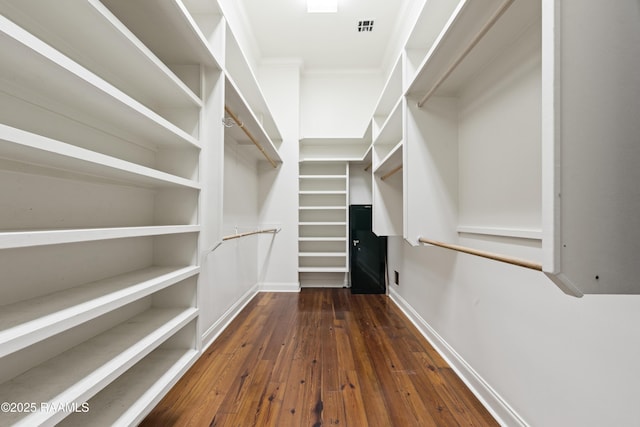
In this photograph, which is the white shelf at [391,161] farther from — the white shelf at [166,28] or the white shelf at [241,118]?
the white shelf at [166,28]

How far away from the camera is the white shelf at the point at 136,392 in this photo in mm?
840

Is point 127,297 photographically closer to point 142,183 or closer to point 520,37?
point 142,183

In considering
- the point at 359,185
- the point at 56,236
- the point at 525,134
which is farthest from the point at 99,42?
the point at 359,185

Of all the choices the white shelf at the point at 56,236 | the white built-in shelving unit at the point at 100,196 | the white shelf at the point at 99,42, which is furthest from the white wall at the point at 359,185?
the white shelf at the point at 56,236

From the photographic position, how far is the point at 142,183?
1166 mm

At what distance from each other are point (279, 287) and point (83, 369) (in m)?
2.67

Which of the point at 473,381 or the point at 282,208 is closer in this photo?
the point at 473,381

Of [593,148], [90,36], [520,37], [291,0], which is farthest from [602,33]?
[291,0]

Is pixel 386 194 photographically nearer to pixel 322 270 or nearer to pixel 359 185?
pixel 359 185

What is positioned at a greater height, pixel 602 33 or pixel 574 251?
pixel 602 33

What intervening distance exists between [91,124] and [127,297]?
Result: 2.28 feet

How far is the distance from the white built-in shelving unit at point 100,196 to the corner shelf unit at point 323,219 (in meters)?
2.27

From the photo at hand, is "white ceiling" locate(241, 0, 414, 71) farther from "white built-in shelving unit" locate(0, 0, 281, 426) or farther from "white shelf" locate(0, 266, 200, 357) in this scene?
"white shelf" locate(0, 266, 200, 357)

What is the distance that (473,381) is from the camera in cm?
139
